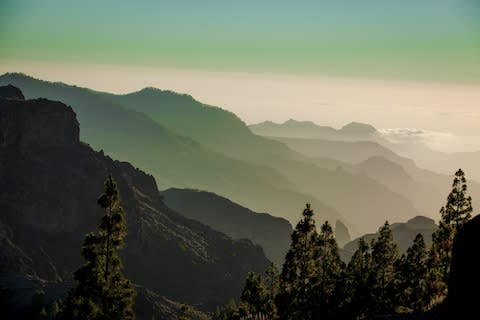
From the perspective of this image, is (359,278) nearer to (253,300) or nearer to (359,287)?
(359,287)

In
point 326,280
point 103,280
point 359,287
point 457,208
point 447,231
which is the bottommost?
point 359,287

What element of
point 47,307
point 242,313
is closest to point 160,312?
point 47,307

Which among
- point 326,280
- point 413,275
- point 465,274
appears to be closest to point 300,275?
point 326,280

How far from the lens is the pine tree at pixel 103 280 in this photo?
48.7 metres

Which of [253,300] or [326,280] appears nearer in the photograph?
[326,280]

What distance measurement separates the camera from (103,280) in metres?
49.0

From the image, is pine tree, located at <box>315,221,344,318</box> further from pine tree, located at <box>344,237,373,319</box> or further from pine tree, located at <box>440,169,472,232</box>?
pine tree, located at <box>440,169,472,232</box>

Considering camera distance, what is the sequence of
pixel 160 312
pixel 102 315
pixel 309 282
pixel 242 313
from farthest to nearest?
pixel 160 312
pixel 242 313
pixel 309 282
pixel 102 315

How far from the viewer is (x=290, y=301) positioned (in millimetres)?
77562

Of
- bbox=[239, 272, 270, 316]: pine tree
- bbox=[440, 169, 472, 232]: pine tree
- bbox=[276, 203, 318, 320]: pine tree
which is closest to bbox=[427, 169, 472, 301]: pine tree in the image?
bbox=[440, 169, 472, 232]: pine tree

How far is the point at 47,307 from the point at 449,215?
132m

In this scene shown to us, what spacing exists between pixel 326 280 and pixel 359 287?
18.2ft

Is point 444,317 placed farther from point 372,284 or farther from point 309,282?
point 372,284

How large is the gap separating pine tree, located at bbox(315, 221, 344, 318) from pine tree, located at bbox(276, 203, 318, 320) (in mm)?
1172
